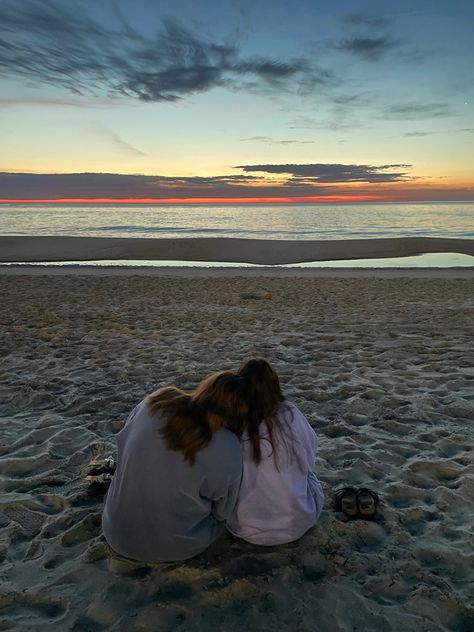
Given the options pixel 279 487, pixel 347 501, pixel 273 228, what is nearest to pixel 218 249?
pixel 273 228

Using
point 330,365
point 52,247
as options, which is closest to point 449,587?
point 330,365

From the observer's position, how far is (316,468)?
394 cm

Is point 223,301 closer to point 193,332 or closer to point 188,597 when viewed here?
point 193,332

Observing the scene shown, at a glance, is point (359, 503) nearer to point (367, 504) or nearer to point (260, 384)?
point (367, 504)

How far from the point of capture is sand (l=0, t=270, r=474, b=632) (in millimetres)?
2494

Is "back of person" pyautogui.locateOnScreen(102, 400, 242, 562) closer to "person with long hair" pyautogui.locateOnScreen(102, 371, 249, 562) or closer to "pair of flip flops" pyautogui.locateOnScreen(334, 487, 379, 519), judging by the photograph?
"person with long hair" pyautogui.locateOnScreen(102, 371, 249, 562)

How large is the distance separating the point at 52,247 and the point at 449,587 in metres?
27.8

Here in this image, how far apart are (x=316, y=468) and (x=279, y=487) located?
119 centimetres

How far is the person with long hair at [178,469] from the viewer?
2551mm

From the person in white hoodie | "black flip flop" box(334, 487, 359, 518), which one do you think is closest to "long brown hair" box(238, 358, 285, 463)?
the person in white hoodie

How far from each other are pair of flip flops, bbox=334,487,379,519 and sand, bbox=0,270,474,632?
8 cm

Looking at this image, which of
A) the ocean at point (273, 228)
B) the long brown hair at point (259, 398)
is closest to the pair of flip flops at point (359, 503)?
the long brown hair at point (259, 398)

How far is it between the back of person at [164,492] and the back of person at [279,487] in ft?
0.40

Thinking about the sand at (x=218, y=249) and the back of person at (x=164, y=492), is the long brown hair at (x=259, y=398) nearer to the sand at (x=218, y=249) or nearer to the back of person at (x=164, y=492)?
the back of person at (x=164, y=492)
